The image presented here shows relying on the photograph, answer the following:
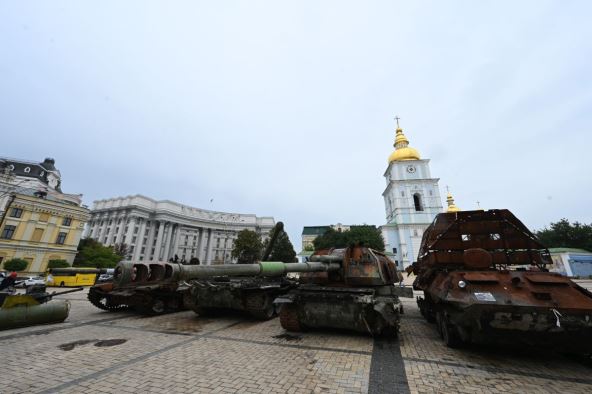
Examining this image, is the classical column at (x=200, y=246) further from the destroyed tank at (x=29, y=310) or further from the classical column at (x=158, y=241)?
the destroyed tank at (x=29, y=310)

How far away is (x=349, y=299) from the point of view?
611 cm

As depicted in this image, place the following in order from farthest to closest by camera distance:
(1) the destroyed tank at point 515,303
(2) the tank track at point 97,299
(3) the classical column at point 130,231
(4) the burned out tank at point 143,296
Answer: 1. (3) the classical column at point 130,231
2. (2) the tank track at point 97,299
3. (4) the burned out tank at point 143,296
4. (1) the destroyed tank at point 515,303

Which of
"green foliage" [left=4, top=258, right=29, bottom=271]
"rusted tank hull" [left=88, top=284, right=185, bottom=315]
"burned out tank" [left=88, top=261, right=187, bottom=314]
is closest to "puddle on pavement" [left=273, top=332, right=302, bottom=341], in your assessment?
"burned out tank" [left=88, top=261, right=187, bottom=314]

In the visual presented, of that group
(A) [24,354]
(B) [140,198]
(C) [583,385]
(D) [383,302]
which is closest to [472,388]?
(C) [583,385]

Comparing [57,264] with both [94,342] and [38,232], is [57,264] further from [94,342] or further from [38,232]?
[94,342]

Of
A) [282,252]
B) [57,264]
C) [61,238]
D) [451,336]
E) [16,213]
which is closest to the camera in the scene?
[451,336]

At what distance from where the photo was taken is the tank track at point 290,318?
6855mm

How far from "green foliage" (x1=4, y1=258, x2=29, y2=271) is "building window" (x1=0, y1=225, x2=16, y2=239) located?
3.25m

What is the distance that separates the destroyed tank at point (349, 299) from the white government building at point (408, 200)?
39.4 m

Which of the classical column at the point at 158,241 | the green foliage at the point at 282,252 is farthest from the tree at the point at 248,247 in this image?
the classical column at the point at 158,241

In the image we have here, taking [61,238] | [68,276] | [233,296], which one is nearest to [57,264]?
[61,238]

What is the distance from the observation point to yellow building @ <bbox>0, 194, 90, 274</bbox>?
29.9 metres

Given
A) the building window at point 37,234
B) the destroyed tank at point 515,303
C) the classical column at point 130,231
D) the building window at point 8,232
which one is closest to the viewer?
the destroyed tank at point 515,303

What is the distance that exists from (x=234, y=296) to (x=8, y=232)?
37.3 meters
